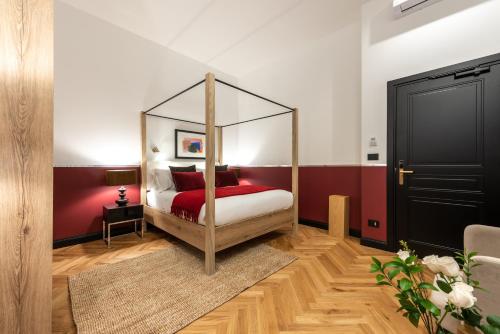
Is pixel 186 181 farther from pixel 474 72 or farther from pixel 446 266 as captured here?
pixel 474 72

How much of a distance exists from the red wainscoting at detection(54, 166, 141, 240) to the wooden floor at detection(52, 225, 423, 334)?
0.30 meters

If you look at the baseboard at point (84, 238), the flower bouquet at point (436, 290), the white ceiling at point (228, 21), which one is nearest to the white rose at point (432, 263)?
the flower bouquet at point (436, 290)

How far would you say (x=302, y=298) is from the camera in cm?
171

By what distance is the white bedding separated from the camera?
220cm

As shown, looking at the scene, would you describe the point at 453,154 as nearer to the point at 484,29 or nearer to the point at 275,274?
the point at 484,29

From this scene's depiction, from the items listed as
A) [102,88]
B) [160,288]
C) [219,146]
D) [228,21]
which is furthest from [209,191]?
[219,146]

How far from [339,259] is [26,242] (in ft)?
8.52

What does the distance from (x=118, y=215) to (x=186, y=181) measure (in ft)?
3.20

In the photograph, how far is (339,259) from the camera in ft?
7.89

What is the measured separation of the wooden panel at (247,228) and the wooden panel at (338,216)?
63 cm

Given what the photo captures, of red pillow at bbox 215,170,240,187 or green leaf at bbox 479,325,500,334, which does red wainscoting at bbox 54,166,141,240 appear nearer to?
red pillow at bbox 215,170,240,187

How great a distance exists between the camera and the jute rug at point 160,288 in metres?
1.46

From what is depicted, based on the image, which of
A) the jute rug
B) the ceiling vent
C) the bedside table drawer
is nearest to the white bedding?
the bedside table drawer

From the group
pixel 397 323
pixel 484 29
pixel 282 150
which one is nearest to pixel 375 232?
pixel 397 323
